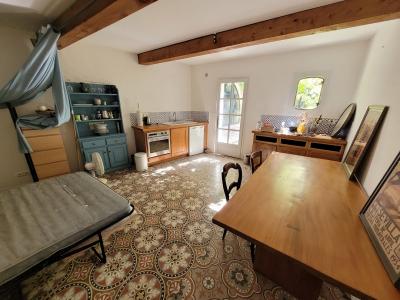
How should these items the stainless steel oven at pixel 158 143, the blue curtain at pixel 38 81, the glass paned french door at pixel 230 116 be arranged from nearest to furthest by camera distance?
A: the blue curtain at pixel 38 81 → the stainless steel oven at pixel 158 143 → the glass paned french door at pixel 230 116

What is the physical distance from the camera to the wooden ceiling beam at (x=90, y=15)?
1.34 metres

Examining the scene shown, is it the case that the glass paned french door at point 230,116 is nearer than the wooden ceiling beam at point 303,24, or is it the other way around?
the wooden ceiling beam at point 303,24

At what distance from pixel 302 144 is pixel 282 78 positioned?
4.96ft

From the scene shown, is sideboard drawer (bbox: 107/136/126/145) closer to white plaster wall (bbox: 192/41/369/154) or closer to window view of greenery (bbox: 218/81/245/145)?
white plaster wall (bbox: 192/41/369/154)

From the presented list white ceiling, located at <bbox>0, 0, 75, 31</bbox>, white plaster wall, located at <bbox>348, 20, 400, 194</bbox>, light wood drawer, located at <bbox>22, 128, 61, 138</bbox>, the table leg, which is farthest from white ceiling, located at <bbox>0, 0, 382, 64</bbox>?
the table leg

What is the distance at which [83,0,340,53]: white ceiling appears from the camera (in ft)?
5.57

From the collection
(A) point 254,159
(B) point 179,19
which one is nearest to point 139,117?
(B) point 179,19

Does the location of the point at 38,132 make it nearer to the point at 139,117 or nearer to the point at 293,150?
the point at 139,117

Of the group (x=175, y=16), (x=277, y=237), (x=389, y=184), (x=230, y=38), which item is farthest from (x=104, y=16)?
(x=389, y=184)

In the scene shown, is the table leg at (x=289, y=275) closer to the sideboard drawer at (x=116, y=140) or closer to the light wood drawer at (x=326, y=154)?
the light wood drawer at (x=326, y=154)

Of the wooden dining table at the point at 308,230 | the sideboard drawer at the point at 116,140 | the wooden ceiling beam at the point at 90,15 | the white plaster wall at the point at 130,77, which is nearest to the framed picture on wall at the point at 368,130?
the wooden dining table at the point at 308,230

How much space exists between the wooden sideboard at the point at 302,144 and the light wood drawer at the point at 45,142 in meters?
3.72

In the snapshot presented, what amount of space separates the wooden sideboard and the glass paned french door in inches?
35.2

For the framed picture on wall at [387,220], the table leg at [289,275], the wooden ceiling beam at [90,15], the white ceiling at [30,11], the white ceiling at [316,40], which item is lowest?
the table leg at [289,275]
